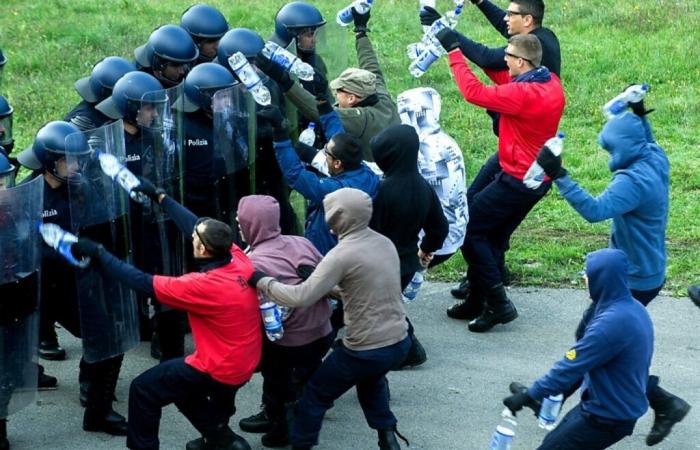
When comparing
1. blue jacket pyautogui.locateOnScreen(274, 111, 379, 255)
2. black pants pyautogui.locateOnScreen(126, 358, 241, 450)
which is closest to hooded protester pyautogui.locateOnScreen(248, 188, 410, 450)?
black pants pyautogui.locateOnScreen(126, 358, 241, 450)

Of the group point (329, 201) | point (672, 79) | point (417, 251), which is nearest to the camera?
point (329, 201)

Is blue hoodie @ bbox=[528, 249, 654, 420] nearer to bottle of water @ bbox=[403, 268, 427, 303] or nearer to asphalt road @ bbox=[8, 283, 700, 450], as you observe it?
asphalt road @ bbox=[8, 283, 700, 450]

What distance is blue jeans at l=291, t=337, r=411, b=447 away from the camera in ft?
23.5

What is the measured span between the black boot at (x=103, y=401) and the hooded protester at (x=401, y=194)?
184cm

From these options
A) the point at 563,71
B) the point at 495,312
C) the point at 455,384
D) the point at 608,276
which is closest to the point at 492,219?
the point at 495,312

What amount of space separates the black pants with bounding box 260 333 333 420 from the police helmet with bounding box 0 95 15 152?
114 inches

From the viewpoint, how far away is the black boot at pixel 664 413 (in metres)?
7.55

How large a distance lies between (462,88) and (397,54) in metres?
9.14

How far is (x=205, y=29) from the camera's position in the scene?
9562 millimetres

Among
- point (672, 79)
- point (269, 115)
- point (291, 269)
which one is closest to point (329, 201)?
point (291, 269)

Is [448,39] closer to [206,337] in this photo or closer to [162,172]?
[162,172]

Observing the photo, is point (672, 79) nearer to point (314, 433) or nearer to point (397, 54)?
point (397, 54)

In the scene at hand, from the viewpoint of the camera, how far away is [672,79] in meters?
16.2

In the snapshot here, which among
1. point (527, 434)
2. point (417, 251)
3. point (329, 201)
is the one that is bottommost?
point (527, 434)
